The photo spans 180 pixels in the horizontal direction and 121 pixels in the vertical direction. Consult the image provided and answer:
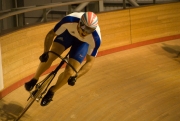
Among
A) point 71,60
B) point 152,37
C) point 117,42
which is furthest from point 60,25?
point 152,37

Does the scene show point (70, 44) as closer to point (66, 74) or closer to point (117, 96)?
point (66, 74)

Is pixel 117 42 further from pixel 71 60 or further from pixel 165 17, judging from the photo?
pixel 71 60

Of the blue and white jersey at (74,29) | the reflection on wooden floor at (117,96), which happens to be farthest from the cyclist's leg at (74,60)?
the reflection on wooden floor at (117,96)

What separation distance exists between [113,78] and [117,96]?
866 mm

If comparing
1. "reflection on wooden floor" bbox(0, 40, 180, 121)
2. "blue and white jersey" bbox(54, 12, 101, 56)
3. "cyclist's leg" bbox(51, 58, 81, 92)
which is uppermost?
"blue and white jersey" bbox(54, 12, 101, 56)

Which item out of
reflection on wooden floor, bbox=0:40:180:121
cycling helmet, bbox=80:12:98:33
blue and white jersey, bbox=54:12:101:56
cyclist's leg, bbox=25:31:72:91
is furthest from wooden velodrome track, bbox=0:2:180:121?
cycling helmet, bbox=80:12:98:33

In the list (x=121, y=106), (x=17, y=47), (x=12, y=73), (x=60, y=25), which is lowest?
(x=121, y=106)

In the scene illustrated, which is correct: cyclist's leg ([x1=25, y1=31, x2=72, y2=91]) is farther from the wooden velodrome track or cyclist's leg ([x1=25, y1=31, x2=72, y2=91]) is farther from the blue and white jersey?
the wooden velodrome track

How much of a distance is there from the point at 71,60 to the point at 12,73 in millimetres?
1775

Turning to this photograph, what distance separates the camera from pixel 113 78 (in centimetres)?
719

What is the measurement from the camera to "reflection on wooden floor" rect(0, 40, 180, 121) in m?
5.60

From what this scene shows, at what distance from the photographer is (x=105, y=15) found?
852cm

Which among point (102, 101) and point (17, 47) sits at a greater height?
point (17, 47)

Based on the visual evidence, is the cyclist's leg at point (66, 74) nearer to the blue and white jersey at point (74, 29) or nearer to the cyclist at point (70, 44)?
the cyclist at point (70, 44)
